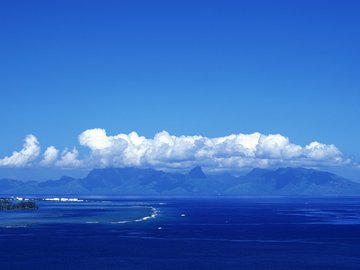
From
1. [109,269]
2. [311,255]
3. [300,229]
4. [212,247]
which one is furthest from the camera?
[300,229]

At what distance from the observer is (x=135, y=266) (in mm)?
90062

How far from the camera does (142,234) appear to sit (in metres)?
133

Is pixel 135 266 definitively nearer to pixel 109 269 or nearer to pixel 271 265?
pixel 109 269

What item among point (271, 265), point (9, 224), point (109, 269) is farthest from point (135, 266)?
point (9, 224)

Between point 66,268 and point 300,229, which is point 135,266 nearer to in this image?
point 66,268

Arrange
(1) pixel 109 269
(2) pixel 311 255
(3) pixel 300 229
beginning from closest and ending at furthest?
(1) pixel 109 269, (2) pixel 311 255, (3) pixel 300 229

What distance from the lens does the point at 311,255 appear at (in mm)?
101312

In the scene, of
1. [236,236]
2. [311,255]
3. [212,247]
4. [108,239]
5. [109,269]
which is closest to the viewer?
[109,269]

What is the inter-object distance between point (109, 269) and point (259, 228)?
74.5 metres

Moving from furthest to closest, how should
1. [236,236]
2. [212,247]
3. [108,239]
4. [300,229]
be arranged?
[300,229] < [236,236] < [108,239] < [212,247]

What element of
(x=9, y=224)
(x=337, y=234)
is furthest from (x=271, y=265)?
(x=9, y=224)

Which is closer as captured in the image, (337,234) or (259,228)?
(337,234)

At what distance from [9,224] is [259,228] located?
6682 cm

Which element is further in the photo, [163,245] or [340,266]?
[163,245]
